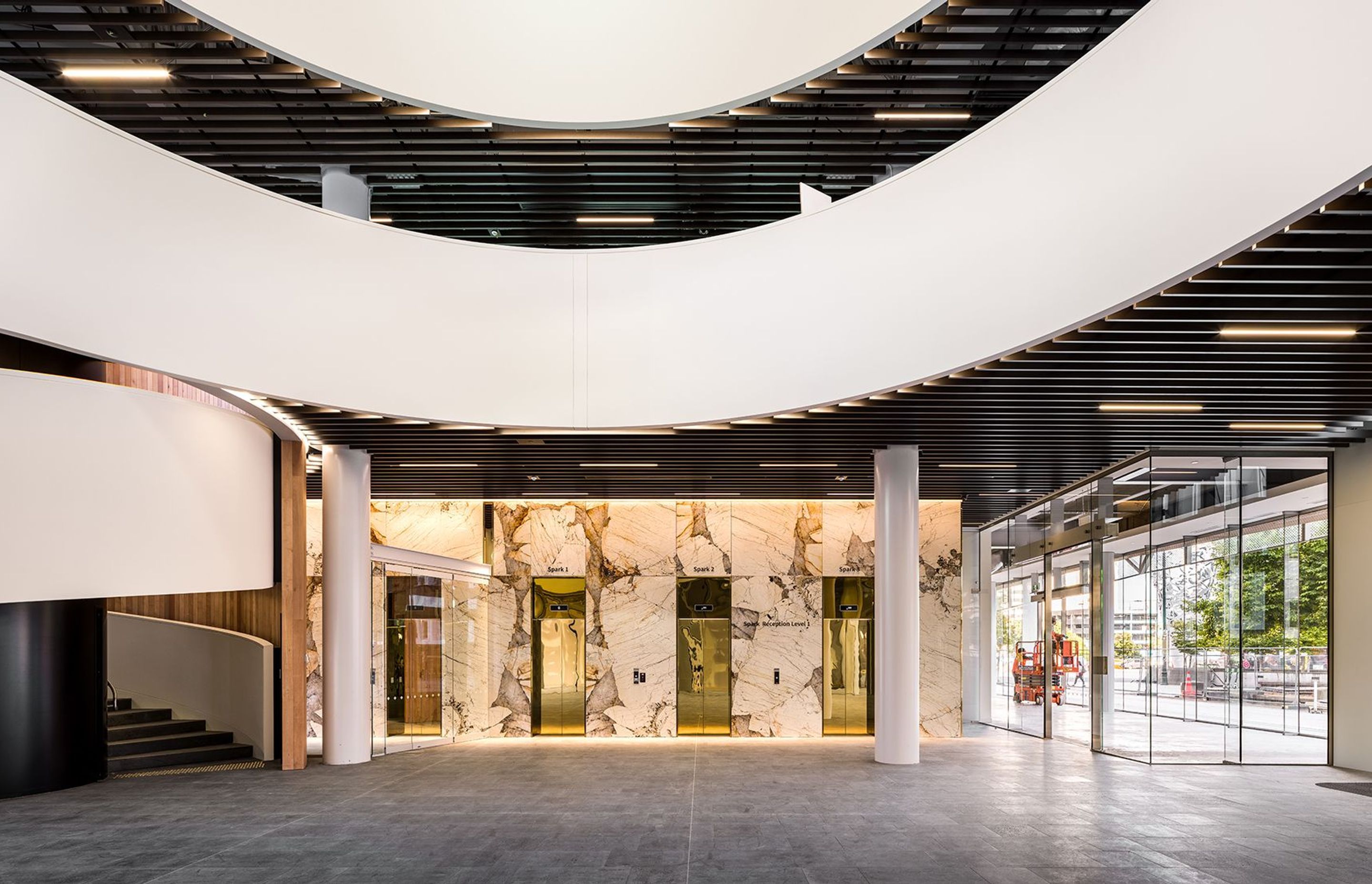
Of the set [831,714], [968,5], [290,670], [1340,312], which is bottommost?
[831,714]

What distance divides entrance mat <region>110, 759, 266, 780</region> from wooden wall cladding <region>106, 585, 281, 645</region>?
1.81 metres

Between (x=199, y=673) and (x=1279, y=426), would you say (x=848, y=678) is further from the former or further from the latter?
(x=199, y=673)

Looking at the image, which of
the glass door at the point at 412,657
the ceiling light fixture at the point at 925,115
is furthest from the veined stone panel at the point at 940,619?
the ceiling light fixture at the point at 925,115

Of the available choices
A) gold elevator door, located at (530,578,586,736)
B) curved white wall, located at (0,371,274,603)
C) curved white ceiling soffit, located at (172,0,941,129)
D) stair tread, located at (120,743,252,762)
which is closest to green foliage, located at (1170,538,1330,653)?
curved white ceiling soffit, located at (172,0,941,129)

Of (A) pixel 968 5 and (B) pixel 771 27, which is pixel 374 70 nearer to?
(B) pixel 771 27

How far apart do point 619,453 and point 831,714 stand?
27.1 feet

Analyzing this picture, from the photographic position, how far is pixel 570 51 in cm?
1088

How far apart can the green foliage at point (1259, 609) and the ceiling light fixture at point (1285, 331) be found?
6998 mm

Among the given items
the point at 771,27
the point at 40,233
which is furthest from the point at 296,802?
the point at 771,27

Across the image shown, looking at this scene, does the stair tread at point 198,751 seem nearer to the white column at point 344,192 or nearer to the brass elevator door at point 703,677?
the brass elevator door at point 703,677

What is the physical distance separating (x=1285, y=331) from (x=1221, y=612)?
291 inches

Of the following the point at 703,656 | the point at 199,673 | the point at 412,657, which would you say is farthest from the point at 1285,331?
the point at 199,673

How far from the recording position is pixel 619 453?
14586mm

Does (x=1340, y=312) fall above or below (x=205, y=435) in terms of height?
above
